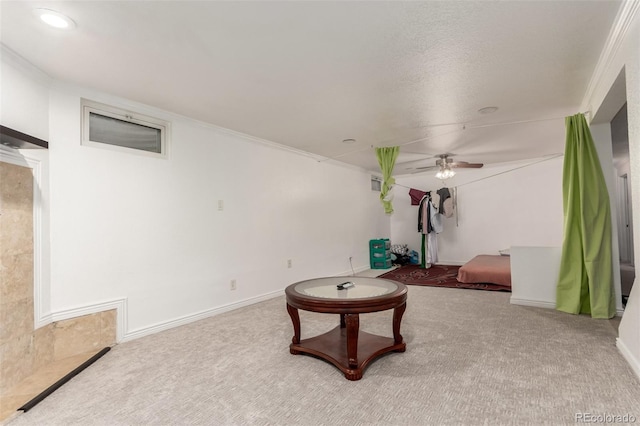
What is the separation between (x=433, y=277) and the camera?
5.51 metres

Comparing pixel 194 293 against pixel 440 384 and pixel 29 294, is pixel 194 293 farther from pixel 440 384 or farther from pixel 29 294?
pixel 440 384

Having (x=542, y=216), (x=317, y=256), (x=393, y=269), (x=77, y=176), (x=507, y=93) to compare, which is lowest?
(x=393, y=269)

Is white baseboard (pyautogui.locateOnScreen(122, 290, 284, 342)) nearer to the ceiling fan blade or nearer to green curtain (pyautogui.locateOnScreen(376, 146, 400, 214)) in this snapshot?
green curtain (pyautogui.locateOnScreen(376, 146, 400, 214))

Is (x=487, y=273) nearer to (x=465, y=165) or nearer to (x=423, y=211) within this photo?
(x=465, y=165)

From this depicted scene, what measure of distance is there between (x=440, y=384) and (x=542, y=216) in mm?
5809

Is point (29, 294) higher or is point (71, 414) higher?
point (29, 294)

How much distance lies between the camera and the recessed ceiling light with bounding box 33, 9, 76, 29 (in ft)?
5.63

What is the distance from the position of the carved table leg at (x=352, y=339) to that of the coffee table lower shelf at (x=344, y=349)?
0.14ft

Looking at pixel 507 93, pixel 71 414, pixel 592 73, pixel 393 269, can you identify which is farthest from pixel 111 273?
pixel 393 269

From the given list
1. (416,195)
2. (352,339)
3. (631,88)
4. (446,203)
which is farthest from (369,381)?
(416,195)

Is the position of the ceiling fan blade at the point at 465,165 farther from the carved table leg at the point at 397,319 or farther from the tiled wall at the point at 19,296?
the tiled wall at the point at 19,296

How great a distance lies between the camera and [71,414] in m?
1.72

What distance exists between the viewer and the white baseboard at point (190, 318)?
2879mm

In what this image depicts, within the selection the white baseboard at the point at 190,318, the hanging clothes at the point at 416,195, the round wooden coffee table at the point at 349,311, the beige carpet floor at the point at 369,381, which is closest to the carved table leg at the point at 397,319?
the round wooden coffee table at the point at 349,311
